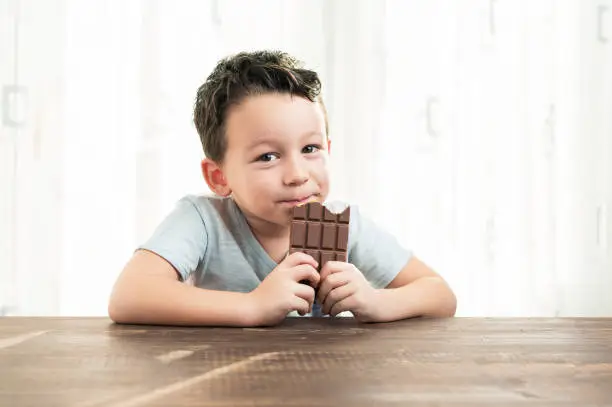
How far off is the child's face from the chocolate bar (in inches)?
5.2

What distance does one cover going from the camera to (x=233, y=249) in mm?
1613

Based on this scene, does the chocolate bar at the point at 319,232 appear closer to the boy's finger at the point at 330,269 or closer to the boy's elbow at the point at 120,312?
the boy's finger at the point at 330,269

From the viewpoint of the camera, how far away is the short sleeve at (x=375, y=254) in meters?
1.65

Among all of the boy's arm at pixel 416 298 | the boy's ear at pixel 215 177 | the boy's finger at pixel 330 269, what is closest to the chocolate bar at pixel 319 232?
the boy's finger at pixel 330 269

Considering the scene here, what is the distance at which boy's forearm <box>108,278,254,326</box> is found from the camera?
1.20 m

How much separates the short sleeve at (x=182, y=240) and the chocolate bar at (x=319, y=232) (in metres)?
0.26

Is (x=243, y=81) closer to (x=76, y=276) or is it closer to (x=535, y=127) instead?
(x=76, y=276)

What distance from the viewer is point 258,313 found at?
119cm

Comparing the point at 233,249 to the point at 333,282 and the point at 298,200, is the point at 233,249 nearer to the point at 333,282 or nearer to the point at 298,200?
the point at 298,200

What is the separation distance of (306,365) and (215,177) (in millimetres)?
879

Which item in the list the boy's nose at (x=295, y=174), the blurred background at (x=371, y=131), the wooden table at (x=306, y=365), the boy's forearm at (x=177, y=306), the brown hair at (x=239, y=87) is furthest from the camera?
the blurred background at (x=371, y=131)

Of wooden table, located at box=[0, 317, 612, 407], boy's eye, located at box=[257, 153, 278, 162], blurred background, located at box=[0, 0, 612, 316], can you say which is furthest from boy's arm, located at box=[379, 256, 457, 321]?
blurred background, located at box=[0, 0, 612, 316]

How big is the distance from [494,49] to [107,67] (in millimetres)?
1435

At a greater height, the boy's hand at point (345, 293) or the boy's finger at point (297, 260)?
the boy's finger at point (297, 260)
